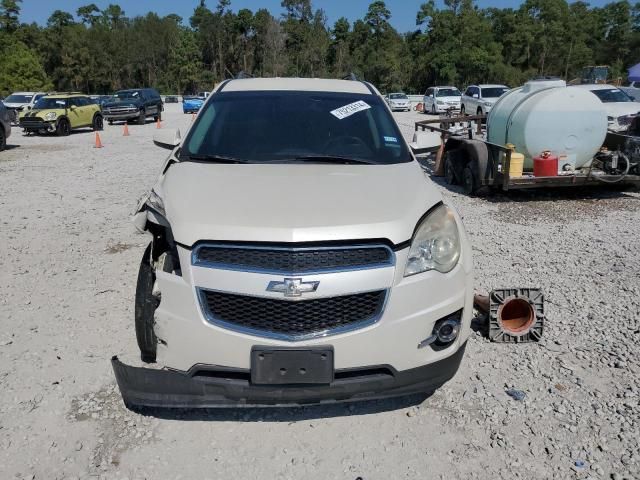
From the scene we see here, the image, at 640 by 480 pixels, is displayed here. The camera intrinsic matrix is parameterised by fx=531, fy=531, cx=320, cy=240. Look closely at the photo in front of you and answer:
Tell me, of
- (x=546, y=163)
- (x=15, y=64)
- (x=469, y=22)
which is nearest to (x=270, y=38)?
(x=469, y=22)

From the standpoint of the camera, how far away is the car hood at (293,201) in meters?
2.58

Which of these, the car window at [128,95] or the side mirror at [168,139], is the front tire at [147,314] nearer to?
the side mirror at [168,139]

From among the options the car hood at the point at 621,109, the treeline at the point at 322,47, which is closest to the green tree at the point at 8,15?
the treeline at the point at 322,47

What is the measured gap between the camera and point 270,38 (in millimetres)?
91625

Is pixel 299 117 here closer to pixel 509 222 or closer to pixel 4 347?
pixel 4 347

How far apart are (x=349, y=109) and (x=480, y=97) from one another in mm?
24574

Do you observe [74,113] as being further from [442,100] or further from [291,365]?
[291,365]

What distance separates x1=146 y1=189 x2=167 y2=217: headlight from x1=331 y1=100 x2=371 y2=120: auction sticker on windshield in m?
1.59

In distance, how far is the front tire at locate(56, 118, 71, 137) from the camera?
22.5 metres

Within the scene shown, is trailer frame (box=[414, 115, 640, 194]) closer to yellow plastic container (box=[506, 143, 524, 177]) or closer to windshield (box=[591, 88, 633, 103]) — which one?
yellow plastic container (box=[506, 143, 524, 177])

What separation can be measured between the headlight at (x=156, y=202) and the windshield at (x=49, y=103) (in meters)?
22.7

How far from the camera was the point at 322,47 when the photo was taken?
292 ft

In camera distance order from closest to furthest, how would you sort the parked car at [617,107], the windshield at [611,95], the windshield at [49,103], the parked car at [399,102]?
the parked car at [617,107] → the windshield at [611,95] → the windshield at [49,103] → the parked car at [399,102]

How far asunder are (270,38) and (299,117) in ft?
309
